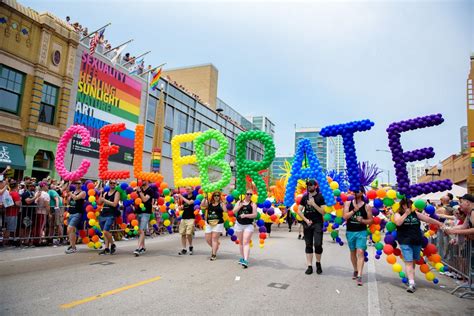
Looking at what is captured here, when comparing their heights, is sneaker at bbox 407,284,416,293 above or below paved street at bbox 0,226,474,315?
above

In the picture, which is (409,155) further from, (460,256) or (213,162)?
(213,162)

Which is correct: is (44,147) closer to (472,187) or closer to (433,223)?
(433,223)

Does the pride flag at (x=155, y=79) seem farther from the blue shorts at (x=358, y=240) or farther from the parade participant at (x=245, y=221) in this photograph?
the blue shorts at (x=358, y=240)

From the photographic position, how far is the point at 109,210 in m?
8.95

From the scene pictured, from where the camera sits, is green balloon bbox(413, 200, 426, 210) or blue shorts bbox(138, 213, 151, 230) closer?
green balloon bbox(413, 200, 426, 210)

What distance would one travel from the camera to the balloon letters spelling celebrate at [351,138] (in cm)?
717

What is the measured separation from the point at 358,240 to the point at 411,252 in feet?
→ 3.12

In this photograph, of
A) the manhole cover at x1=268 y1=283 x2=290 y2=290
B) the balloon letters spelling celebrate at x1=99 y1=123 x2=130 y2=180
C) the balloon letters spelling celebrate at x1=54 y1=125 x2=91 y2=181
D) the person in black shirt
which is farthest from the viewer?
the balloon letters spelling celebrate at x1=54 y1=125 x2=91 y2=181

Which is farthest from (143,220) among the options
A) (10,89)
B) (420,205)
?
(10,89)

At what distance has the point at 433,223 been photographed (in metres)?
6.34

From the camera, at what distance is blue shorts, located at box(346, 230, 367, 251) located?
6539 millimetres

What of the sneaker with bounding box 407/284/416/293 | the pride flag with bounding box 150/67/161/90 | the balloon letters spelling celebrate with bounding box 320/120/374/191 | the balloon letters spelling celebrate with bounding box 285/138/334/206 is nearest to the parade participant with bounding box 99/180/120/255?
the balloon letters spelling celebrate with bounding box 285/138/334/206

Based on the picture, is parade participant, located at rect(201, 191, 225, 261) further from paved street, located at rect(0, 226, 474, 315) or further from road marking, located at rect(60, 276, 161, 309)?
road marking, located at rect(60, 276, 161, 309)

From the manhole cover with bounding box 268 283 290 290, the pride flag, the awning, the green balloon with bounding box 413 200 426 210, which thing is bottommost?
the manhole cover with bounding box 268 283 290 290
